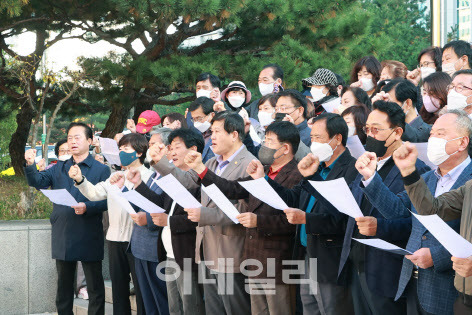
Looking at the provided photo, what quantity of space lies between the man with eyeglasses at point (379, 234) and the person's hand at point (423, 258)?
0.34 metres

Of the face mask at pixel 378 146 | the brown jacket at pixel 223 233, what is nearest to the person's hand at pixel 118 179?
the brown jacket at pixel 223 233

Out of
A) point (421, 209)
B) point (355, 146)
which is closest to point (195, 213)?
point (355, 146)

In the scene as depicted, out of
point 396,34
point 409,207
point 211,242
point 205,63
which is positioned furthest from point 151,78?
point 396,34

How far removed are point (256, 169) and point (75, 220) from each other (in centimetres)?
254

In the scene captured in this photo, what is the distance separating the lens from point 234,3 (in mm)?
9914

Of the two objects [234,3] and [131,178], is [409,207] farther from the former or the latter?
[234,3]

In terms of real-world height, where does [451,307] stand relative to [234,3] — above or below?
below

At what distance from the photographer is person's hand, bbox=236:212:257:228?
4391 mm

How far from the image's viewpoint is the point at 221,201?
4.29 meters

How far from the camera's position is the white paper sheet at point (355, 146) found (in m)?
4.33

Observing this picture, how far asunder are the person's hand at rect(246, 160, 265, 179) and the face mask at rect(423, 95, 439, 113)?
4.73 feet

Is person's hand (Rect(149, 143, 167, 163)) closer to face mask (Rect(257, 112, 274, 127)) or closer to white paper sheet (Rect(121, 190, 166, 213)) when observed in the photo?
white paper sheet (Rect(121, 190, 166, 213))

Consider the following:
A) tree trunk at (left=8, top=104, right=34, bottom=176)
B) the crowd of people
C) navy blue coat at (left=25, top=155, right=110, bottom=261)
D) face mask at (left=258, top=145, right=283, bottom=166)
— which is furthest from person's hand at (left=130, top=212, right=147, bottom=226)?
tree trunk at (left=8, top=104, right=34, bottom=176)

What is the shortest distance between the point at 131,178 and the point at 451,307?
271cm
